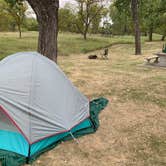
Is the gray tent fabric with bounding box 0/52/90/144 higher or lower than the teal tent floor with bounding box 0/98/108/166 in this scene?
higher

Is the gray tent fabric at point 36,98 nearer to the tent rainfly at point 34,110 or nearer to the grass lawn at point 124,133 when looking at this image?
the tent rainfly at point 34,110

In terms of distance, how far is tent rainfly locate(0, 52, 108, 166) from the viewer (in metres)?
3.38

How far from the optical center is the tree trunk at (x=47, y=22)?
5.99 metres

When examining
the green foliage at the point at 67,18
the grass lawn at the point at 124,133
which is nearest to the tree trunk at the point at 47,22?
the grass lawn at the point at 124,133

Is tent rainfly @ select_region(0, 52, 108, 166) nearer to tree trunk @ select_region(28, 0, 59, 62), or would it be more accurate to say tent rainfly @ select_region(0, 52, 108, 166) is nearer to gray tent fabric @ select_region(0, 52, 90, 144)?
gray tent fabric @ select_region(0, 52, 90, 144)

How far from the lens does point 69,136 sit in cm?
388

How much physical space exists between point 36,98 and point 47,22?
130 inches

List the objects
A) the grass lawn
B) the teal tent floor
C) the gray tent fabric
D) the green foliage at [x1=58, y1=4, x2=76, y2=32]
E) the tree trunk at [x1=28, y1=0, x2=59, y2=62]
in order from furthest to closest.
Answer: the green foliage at [x1=58, y1=4, x2=76, y2=32]
the tree trunk at [x1=28, y1=0, x2=59, y2=62]
the gray tent fabric
the grass lawn
the teal tent floor

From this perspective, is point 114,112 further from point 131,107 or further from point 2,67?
point 2,67

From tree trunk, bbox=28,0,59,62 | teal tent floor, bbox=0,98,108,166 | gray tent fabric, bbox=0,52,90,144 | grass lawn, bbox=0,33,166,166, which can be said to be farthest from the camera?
tree trunk, bbox=28,0,59,62

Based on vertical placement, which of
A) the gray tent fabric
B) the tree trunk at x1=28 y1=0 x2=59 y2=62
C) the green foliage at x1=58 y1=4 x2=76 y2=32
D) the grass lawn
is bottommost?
the grass lawn

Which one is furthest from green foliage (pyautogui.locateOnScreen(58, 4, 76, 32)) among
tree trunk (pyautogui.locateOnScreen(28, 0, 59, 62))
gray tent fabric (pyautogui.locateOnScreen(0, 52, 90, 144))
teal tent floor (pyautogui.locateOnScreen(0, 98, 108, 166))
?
gray tent fabric (pyautogui.locateOnScreen(0, 52, 90, 144))

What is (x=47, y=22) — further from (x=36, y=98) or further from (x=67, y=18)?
(x=67, y=18)

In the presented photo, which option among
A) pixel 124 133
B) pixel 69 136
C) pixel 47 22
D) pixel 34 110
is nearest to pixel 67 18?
pixel 47 22
